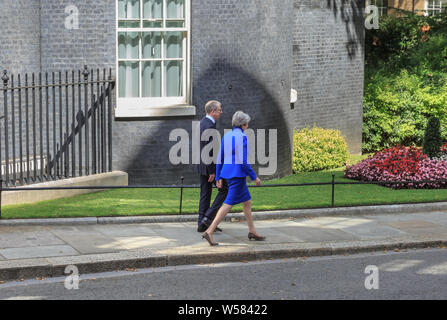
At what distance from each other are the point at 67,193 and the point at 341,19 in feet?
34.4

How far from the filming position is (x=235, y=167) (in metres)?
10.3

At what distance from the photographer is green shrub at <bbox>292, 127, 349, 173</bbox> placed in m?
19.2

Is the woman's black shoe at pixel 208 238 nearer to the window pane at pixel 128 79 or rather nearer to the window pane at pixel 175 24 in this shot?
the window pane at pixel 128 79

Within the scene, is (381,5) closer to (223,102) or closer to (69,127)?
(223,102)

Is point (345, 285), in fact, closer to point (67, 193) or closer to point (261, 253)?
point (261, 253)

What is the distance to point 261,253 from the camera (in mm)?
10156

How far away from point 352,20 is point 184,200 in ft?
33.3

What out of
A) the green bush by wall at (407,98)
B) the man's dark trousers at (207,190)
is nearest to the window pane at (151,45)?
the man's dark trousers at (207,190)

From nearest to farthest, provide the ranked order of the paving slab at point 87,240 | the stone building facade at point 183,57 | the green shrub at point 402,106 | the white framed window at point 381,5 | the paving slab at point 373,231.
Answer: the paving slab at point 87,240
the paving slab at point 373,231
the stone building facade at point 183,57
the green shrub at point 402,106
the white framed window at point 381,5

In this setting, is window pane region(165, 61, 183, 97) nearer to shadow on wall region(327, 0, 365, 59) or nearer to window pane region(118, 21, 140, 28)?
window pane region(118, 21, 140, 28)

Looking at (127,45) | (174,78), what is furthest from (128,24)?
(174,78)

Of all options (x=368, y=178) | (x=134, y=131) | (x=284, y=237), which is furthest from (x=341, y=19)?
(x=284, y=237)

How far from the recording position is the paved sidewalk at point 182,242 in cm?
940

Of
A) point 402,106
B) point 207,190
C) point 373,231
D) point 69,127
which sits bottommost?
point 373,231
